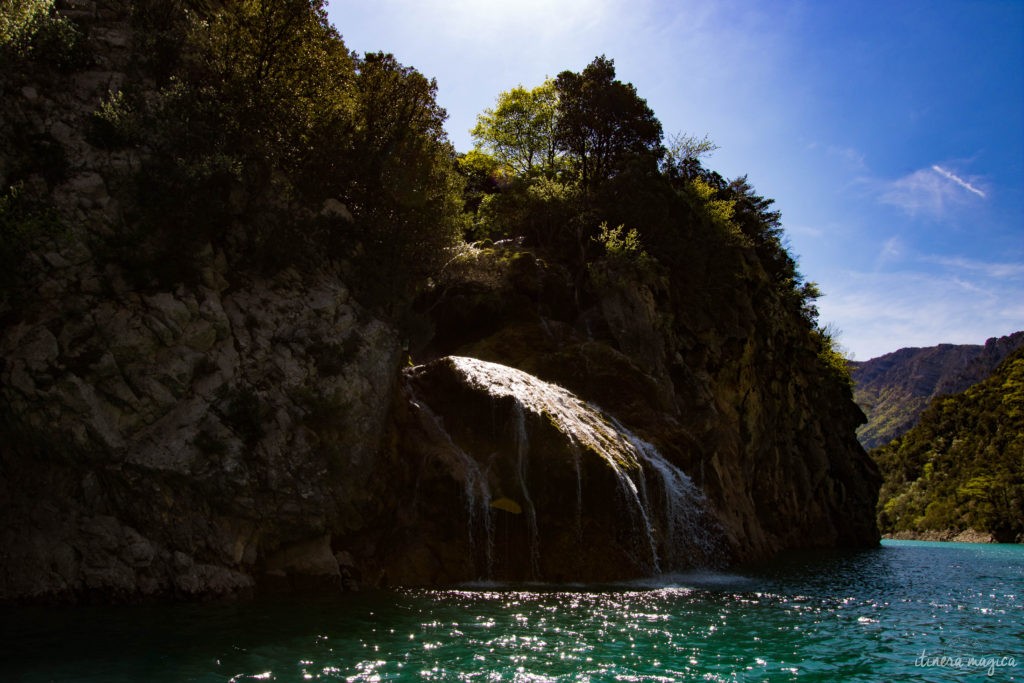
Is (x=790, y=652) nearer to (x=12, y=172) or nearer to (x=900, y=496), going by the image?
(x=12, y=172)

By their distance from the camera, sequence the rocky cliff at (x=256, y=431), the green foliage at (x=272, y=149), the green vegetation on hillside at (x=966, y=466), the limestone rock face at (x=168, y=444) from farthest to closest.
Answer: the green vegetation on hillside at (x=966, y=466), the green foliage at (x=272, y=149), the rocky cliff at (x=256, y=431), the limestone rock face at (x=168, y=444)

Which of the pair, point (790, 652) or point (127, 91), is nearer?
point (790, 652)

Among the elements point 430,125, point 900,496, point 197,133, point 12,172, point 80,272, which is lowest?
point 900,496

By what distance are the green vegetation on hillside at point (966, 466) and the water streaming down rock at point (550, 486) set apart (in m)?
83.4

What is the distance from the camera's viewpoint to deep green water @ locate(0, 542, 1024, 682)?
9.28 metres

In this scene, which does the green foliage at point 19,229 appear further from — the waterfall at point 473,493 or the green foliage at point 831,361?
the green foliage at point 831,361

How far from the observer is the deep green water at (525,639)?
9.28 metres

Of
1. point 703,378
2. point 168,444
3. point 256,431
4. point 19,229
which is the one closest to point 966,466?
point 703,378

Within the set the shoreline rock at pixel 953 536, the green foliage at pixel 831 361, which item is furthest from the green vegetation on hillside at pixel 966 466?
the green foliage at pixel 831 361

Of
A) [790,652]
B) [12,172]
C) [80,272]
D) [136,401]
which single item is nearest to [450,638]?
[790,652]

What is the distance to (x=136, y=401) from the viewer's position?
1466 cm

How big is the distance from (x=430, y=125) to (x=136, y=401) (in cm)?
1786

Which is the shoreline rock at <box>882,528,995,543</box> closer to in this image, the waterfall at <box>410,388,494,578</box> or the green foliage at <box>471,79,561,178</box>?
the green foliage at <box>471,79,561,178</box>

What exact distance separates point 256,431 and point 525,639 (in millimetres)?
9250
